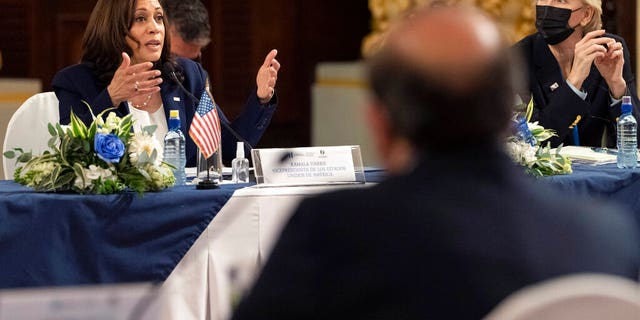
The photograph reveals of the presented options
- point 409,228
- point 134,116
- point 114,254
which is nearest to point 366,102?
point 409,228

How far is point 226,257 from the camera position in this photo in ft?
10.8

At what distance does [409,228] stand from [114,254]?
80.3 inches

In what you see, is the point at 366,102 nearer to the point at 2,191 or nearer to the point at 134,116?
the point at 2,191

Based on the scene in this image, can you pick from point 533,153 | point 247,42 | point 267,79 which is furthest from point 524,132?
point 247,42

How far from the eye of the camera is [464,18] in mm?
1316

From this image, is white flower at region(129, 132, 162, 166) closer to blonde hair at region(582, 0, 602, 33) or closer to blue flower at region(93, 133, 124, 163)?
blue flower at region(93, 133, 124, 163)

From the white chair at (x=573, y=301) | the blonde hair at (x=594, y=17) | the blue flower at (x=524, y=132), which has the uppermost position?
the blonde hair at (x=594, y=17)

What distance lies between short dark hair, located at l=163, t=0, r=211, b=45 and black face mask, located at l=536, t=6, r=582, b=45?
1.36 m

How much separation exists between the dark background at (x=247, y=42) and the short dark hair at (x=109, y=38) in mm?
3830

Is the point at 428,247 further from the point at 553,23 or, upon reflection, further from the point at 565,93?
the point at 553,23

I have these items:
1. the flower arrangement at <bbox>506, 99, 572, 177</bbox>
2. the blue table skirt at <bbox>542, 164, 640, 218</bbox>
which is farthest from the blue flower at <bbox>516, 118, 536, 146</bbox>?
the blue table skirt at <bbox>542, 164, 640, 218</bbox>

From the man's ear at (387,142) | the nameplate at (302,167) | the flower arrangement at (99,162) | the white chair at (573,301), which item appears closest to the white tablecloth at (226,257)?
the nameplate at (302,167)

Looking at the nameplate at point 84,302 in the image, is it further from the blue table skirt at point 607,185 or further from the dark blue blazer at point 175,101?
the blue table skirt at point 607,185

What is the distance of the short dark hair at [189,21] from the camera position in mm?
4818
